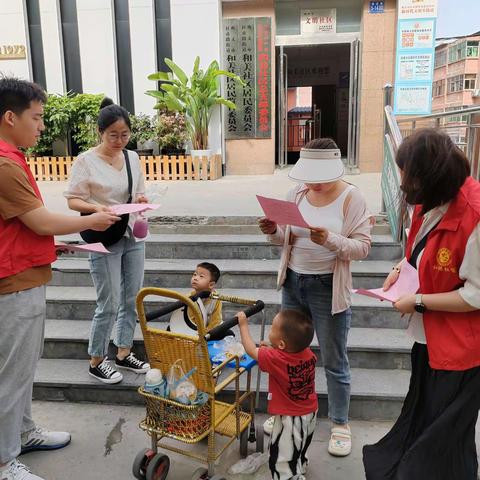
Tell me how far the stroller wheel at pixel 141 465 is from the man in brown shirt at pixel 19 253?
0.47 m

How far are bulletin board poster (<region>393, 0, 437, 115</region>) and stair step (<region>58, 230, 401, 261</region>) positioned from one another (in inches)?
207

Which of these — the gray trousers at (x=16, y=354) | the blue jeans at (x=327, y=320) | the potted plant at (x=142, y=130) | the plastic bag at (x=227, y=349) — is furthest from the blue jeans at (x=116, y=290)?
the potted plant at (x=142, y=130)

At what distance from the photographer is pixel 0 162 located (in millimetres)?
2037

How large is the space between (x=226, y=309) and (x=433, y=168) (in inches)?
92.6

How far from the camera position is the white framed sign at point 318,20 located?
8.99 metres

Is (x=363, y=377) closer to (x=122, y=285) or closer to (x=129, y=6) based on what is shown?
(x=122, y=285)

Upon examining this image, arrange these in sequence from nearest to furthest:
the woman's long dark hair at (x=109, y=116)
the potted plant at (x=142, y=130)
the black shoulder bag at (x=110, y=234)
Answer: the woman's long dark hair at (x=109, y=116), the black shoulder bag at (x=110, y=234), the potted plant at (x=142, y=130)

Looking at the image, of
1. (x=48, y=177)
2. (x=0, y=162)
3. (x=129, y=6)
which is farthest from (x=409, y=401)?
(x=129, y=6)

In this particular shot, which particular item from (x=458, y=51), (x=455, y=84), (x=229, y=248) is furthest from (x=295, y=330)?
(x=455, y=84)

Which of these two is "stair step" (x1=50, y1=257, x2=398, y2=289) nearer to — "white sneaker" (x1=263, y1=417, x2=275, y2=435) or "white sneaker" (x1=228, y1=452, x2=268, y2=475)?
"white sneaker" (x1=263, y1=417, x2=275, y2=435)

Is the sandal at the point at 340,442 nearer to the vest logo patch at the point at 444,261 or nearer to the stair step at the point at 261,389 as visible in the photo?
the stair step at the point at 261,389

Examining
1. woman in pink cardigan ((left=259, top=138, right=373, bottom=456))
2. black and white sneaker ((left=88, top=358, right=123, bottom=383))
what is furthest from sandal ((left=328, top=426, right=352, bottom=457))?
black and white sneaker ((left=88, top=358, right=123, bottom=383))

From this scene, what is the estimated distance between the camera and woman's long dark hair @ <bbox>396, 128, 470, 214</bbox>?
65.6 inches

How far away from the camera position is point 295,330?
216 cm
